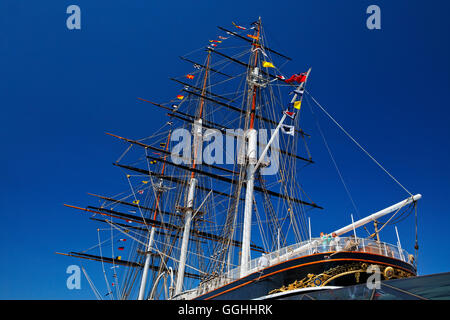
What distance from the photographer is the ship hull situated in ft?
36.8

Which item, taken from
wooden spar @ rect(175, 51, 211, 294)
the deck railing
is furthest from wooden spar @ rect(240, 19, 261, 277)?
wooden spar @ rect(175, 51, 211, 294)

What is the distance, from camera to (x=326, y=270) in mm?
11383

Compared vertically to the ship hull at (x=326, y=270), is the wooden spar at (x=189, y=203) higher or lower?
higher

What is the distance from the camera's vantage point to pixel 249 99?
82.0ft

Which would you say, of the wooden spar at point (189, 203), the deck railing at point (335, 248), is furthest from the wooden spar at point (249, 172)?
the wooden spar at point (189, 203)

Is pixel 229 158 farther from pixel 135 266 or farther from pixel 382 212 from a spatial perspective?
pixel 135 266

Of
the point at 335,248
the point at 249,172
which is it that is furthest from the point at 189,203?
the point at 335,248

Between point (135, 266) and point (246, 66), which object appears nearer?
point (246, 66)

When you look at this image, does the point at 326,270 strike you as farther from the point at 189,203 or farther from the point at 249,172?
the point at 189,203

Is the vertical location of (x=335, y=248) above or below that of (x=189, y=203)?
below

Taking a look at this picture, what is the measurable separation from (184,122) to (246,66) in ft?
29.6

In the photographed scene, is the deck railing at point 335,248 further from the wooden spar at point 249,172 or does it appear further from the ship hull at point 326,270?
the wooden spar at point 249,172

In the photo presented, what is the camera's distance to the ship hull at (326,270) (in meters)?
11.2

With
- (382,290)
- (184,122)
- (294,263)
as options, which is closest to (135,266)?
(184,122)
